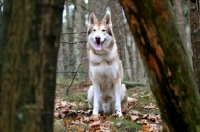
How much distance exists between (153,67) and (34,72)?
3.86 feet

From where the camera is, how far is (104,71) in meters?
6.99

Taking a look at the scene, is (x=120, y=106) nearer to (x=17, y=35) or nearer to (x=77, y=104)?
(x=77, y=104)

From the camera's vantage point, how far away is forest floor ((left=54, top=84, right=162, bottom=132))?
5107mm

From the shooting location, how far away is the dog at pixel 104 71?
7035mm

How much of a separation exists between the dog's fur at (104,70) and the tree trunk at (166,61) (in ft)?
13.3

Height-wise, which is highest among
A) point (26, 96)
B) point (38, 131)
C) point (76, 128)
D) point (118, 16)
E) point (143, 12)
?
point (118, 16)

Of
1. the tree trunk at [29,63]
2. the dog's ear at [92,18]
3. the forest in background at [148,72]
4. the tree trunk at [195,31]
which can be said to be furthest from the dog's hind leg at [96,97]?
the tree trunk at [29,63]

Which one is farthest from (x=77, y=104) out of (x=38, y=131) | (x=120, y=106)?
(x=38, y=131)

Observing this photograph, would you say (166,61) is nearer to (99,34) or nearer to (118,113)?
(118,113)

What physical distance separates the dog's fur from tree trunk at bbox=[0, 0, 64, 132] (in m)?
5.09

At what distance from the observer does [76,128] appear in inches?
198

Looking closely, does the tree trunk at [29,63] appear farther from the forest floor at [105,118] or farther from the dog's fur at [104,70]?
the dog's fur at [104,70]

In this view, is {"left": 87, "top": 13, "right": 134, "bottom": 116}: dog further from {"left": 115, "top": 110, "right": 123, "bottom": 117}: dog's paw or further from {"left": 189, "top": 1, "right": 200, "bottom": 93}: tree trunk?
{"left": 189, "top": 1, "right": 200, "bottom": 93}: tree trunk

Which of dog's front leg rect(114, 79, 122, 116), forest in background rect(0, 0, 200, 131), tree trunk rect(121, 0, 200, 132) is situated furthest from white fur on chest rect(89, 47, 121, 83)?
tree trunk rect(121, 0, 200, 132)
